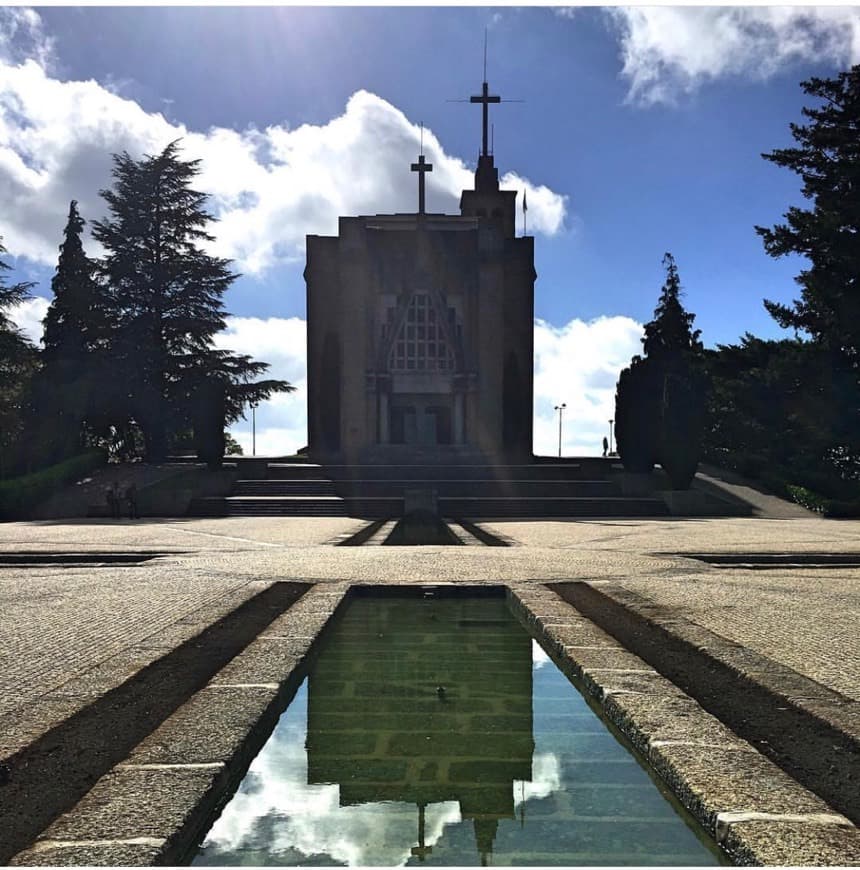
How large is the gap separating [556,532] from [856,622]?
34.5 feet

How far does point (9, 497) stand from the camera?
24375 mm

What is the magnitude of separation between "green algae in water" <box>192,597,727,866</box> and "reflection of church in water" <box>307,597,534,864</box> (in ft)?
0.03

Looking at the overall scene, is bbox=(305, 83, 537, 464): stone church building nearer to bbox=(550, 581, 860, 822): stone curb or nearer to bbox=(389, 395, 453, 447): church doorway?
bbox=(389, 395, 453, 447): church doorway

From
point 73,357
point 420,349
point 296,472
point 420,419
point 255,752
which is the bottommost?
point 255,752

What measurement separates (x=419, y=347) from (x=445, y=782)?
1443 inches

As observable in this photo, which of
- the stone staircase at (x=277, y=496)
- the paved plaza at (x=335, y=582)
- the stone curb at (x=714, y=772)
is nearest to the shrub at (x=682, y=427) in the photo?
the paved plaza at (x=335, y=582)

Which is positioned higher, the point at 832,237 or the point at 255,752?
the point at 832,237

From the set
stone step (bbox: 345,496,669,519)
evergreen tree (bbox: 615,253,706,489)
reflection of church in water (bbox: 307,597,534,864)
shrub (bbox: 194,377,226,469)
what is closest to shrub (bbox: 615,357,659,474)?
evergreen tree (bbox: 615,253,706,489)

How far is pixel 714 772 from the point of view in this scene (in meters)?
3.40

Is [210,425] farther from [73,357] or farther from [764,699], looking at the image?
[764,699]

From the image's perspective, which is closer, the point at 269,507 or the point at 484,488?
the point at 269,507

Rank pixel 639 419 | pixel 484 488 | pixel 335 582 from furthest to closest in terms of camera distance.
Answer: pixel 639 419, pixel 484 488, pixel 335 582

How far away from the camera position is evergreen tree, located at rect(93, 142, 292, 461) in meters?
33.0

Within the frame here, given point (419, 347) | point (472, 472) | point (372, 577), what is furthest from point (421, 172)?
point (372, 577)
